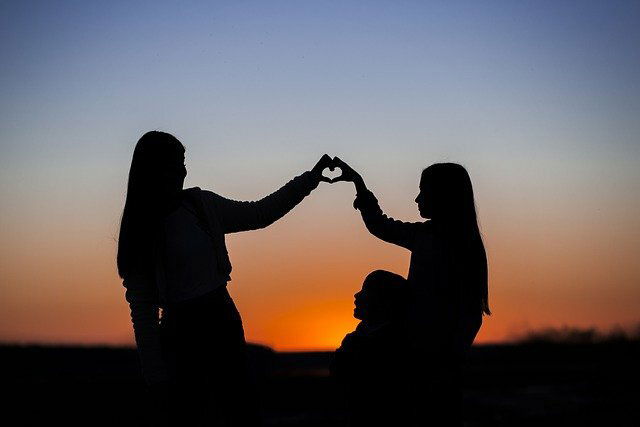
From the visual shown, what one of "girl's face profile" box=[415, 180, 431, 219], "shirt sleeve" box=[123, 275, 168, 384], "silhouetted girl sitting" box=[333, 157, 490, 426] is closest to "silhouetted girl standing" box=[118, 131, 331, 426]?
"shirt sleeve" box=[123, 275, 168, 384]

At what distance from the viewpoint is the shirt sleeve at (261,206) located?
4992 millimetres

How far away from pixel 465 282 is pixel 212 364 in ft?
5.22

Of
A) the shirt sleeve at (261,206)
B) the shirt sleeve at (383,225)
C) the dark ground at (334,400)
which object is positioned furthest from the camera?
the dark ground at (334,400)

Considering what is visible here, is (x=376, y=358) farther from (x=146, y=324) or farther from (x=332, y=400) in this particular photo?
(x=332, y=400)

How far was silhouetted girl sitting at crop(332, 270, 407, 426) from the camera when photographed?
5.12 meters

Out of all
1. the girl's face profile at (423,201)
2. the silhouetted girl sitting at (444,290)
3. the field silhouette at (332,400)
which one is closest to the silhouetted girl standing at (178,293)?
the silhouetted girl sitting at (444,290)

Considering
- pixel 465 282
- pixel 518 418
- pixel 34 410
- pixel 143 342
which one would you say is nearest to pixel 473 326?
pixel 465 282

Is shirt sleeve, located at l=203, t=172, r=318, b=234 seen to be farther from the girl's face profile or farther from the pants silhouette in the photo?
the girl's face profile

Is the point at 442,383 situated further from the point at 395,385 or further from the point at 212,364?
the point at 212,364

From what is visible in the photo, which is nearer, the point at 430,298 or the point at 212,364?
the point at 212,364

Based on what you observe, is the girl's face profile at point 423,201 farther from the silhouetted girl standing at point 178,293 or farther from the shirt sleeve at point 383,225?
the silhouetted girl standing at point 178,293

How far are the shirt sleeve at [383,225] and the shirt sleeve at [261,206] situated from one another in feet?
1.62

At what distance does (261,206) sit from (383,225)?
41.2 inches

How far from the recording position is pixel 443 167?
543cm
